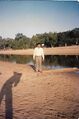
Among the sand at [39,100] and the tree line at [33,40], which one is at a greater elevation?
the tree line at [33,40]

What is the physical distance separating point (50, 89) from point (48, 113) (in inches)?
71.1

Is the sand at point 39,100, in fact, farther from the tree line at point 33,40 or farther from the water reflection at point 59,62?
the water reflection at point 59,62

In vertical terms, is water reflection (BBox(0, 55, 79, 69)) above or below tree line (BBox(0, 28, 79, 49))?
below

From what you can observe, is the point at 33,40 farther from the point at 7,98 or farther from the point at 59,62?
the point at 59,62

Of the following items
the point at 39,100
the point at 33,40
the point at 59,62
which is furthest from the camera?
the point at 59,62

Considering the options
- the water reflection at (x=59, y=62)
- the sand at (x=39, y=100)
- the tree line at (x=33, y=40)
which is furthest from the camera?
the water reflection at (x=59, y=62)

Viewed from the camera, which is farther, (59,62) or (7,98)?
(59,62)

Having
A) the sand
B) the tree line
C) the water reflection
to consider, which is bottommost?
the sand

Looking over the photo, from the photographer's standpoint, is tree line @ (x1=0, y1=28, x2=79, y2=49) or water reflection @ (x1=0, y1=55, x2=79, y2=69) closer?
tree line @ (x1=0, y1=28, x2=79, y2=49)

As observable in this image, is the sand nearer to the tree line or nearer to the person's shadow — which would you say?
the person's shadow

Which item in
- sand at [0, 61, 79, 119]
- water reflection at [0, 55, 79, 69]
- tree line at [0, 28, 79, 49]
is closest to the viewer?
sand at [0, 61, 79, 119]

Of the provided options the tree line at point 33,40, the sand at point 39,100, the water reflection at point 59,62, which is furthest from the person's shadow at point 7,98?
the water reflection at point 59,62

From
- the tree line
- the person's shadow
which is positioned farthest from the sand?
the tree line

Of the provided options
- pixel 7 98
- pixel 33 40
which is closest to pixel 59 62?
pixel 33 40
